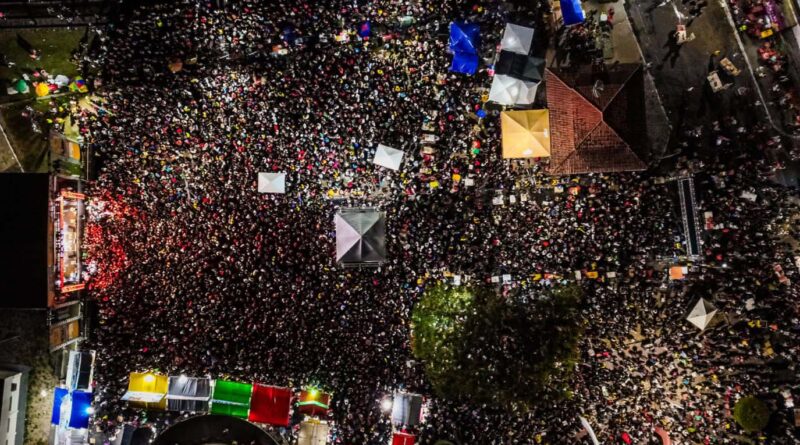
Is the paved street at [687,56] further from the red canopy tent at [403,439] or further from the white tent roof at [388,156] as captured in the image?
the red canopy tent at [403,439]

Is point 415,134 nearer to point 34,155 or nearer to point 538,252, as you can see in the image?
point 538,252

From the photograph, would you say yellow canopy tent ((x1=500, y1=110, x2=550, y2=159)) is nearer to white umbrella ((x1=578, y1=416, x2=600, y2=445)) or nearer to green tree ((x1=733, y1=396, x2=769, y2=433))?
white umbrella ((x1=578, y1=416, x2=600, y2=445))

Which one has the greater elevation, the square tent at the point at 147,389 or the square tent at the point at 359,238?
the square tent at the point at 359,238

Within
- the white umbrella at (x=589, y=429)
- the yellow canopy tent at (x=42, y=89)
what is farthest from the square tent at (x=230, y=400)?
the yellow canopy tent at (x=42, y=89)

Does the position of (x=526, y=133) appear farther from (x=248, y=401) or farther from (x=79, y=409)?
(x=79, y=409)

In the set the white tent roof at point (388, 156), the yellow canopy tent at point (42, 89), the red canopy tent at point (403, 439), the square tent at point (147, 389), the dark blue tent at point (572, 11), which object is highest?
the dark blue tent at point (572, 11)

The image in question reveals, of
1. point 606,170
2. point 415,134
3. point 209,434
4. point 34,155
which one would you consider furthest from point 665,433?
point 34,155

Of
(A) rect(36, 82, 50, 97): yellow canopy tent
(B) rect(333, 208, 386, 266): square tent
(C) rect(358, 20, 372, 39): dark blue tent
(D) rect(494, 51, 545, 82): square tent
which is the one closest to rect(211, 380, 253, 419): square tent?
(B) rect(333, 208, 386, 266): square tent
